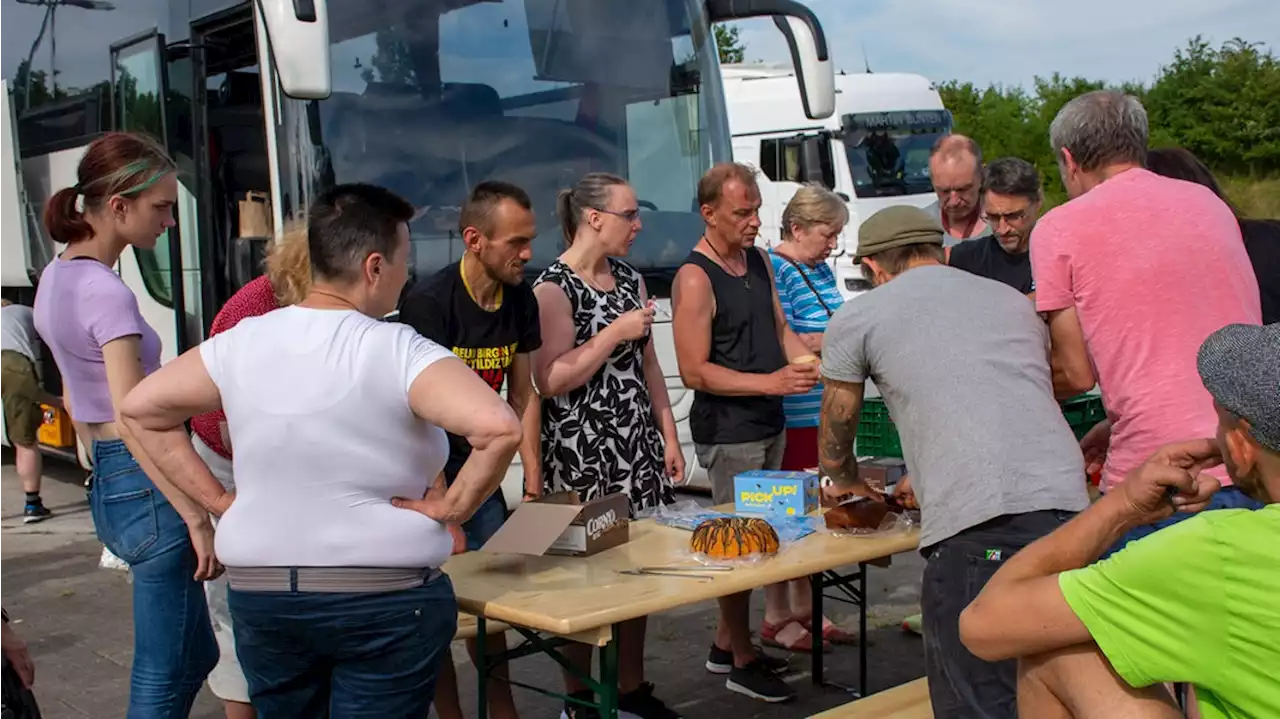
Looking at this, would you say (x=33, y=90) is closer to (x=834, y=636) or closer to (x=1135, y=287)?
(x=834, y=636)

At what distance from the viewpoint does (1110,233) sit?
3.53 meters

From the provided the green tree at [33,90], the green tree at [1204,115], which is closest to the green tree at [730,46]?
Result: the green tree at [1204,115]

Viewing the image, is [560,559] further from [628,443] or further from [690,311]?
[690,311]

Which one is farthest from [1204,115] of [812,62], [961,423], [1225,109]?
[961,423]

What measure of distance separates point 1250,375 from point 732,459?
311cm

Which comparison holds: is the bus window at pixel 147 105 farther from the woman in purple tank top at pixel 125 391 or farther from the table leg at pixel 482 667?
the table leg at pixel 482 667

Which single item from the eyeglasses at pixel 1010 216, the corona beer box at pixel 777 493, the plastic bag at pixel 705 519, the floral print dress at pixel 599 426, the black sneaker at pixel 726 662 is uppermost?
the eyeglasses at pixel 1010 216

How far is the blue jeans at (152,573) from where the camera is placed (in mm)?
3609

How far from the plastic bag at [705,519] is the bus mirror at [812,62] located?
12.4ft

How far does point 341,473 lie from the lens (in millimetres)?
2840

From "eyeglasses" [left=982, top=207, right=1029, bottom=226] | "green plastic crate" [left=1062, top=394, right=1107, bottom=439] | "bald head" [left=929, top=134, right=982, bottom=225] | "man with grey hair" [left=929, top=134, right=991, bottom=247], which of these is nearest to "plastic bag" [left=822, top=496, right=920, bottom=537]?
"green plastic crate" [left=1062, top=394, right=1107, bottom=439]

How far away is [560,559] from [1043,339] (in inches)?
57.2

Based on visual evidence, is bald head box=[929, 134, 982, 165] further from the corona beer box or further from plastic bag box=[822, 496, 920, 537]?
plastic bag box=[822, 496, 920, 537]

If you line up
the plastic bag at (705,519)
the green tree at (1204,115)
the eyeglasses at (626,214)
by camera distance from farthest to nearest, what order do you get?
1. the green tree at (1204,115)
2. the eyeglasses at (626,214)
3. the plastic bag at (705,519)
